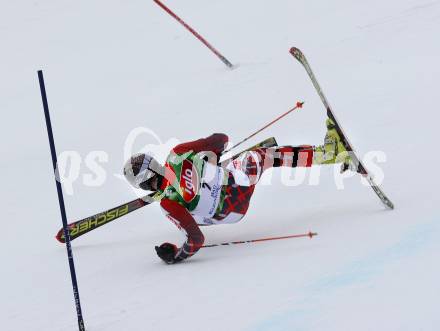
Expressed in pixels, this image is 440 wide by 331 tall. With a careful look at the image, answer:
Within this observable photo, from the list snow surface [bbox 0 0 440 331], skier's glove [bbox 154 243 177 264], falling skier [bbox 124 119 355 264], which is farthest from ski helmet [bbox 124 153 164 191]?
snow surface [bbox 0 0 440 331]

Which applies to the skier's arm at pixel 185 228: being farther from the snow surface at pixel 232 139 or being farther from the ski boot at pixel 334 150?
the ski boot at pixel 334 150

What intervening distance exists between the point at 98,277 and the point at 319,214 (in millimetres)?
1848

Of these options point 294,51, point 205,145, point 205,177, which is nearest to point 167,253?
point 205,177

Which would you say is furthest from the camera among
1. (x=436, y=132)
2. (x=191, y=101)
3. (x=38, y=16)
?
(x=38, y=16)

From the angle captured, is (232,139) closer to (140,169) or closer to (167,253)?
(140,169)

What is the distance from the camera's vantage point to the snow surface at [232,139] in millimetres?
4582

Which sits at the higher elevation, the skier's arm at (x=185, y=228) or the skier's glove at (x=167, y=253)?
the skier's arm at (x=185, y=228)

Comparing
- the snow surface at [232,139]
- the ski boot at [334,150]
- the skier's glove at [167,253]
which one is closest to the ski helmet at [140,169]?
the skier's glove at [167,253]

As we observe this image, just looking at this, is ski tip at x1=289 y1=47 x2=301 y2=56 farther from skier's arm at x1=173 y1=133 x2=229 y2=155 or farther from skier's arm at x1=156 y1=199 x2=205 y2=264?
skier's arm at x1=156 y1=199 x2=205 y2=264

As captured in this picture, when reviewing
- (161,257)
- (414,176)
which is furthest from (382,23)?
(161,257)

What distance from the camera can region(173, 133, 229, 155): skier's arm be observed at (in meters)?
5.76

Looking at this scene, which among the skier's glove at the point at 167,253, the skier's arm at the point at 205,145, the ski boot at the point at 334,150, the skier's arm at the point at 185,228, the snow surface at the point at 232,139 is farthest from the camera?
the skier's arm at the point at 205,145

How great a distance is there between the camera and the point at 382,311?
4043mm

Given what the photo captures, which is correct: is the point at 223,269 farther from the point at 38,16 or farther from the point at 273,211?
the point at 38,16
